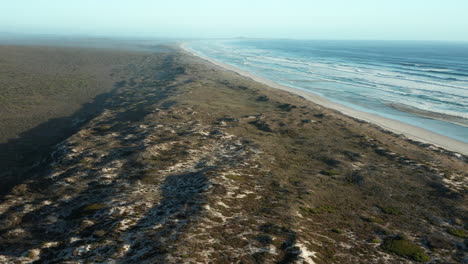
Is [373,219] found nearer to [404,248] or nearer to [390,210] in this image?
[390,210]

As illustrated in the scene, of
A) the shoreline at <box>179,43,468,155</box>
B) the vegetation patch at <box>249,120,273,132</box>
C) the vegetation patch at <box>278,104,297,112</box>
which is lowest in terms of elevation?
the shoreline at <box>179,43,468,155</box>

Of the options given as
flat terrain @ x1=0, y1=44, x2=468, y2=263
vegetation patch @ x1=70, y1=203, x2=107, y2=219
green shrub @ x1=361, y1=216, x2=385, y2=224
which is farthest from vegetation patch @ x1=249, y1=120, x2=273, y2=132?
vegetation patch @ x1=70, y1=203, x2=107, y2=219

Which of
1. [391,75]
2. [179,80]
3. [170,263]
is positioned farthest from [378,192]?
[391,75]

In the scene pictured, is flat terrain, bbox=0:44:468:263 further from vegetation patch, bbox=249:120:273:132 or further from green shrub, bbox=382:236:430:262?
vegetation patch, bbox=249:120:273:132

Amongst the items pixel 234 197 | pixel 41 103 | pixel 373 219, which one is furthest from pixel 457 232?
pixel 41 103

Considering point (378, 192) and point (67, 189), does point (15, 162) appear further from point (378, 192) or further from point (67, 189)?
point (378, 192)
